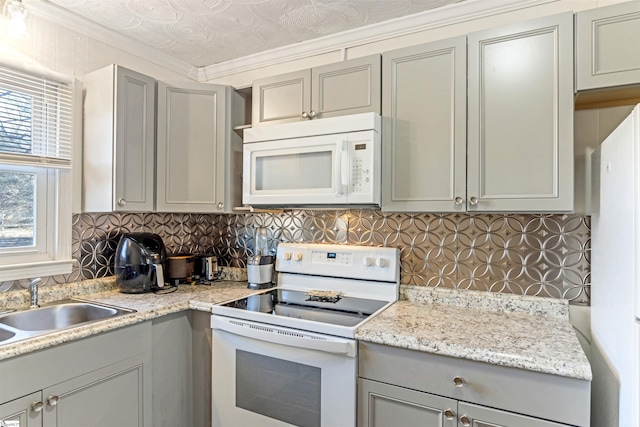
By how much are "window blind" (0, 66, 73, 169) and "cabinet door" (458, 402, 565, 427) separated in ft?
6.85

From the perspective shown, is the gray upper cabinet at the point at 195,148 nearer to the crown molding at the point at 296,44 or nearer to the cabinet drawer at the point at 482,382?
the crown molding at the point at 296,44

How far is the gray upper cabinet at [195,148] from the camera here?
2.06 metres

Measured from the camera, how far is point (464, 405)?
128 cm

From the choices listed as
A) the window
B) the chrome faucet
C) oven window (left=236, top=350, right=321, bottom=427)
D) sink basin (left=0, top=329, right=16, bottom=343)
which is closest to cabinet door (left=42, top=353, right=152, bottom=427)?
sink basin (left=0, top=329, right=16, bottom=343)

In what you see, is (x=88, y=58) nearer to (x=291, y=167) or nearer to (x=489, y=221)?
(x=291, y=167)

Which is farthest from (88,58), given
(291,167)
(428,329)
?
(428,329)

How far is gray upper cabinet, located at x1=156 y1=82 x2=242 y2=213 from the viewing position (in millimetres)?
2057

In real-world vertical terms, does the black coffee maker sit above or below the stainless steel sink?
above

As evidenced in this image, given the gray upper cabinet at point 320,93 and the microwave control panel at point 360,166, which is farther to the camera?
the gray upper cabinet at point 320,93

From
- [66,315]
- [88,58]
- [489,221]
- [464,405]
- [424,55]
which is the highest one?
[88,58]

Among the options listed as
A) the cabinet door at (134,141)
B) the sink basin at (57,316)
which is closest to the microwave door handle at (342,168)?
the cabinet door at (134,141)

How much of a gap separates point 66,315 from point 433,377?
169cm

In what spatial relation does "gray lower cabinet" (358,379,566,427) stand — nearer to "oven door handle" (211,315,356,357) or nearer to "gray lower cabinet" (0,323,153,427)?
"oven door handle" (211,315,356,357)

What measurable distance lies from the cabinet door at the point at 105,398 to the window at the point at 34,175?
0.64m
